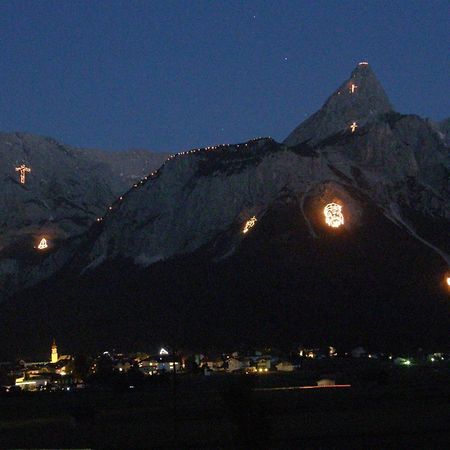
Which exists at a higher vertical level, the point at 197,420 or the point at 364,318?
the point at 364,318

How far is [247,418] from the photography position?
4253 cm

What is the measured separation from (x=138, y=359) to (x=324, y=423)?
11909cm

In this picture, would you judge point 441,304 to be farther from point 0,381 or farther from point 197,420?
point 197,420

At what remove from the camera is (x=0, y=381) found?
169 meters

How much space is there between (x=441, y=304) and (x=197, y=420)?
12463 cm

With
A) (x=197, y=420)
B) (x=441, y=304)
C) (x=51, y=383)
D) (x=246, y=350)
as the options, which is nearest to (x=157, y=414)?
(x=197, y=420)

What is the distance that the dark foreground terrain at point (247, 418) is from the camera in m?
47.8

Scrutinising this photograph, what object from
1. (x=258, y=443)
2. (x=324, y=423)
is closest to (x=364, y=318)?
(x=324, y=423)

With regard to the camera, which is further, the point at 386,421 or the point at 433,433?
the point at 386,421

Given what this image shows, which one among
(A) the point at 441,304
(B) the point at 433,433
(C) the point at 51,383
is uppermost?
(A) the point at 441,304

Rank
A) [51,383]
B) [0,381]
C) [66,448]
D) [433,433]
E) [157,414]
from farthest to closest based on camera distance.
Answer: [0,381] < [51,383] < [157,414] < [66,448] < [433,433]

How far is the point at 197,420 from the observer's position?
73500 mm

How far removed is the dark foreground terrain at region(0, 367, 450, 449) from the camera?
47803 millimetres

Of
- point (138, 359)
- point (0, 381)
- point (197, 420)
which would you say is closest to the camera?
point (197, 420)
